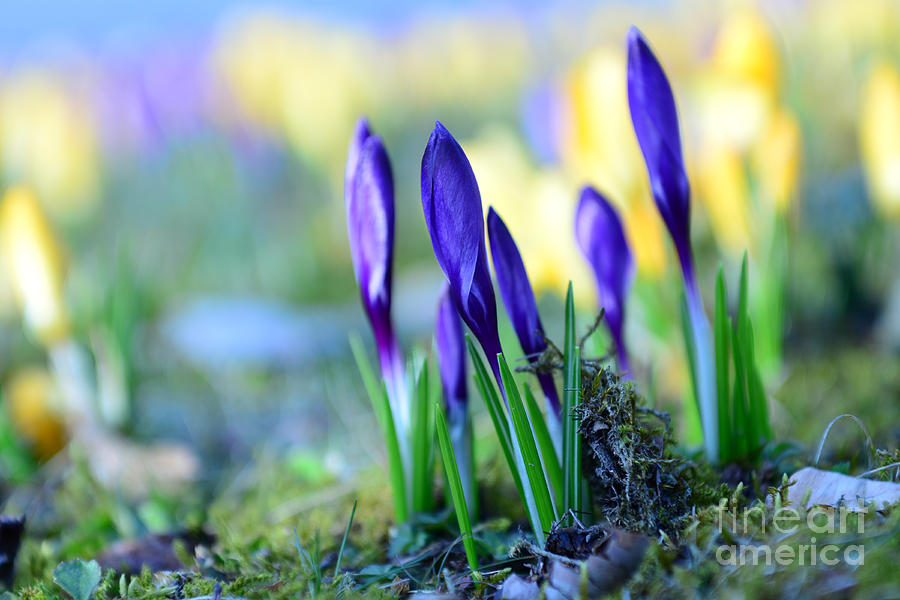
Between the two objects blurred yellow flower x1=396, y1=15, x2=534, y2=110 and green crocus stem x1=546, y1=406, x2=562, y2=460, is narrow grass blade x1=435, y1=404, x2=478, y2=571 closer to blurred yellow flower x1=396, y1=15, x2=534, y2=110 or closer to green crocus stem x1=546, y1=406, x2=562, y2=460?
green crocus stem x1=546, y1=406, x2=562, y2=460

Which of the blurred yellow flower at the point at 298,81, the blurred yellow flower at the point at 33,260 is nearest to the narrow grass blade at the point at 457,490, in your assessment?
the blurred yellow flower at the point at 33,260

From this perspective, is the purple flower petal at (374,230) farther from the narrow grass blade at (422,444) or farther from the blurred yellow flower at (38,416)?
the blurred yellow flower at (38,416)

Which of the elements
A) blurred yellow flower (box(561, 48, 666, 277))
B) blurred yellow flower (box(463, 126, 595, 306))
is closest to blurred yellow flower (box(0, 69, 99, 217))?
blurred yellow flower (box(463, 126, 595, 306))

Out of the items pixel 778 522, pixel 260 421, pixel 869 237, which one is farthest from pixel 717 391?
pixel 260 421

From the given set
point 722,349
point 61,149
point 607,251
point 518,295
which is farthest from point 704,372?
point 61,149

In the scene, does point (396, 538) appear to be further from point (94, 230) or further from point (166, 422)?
point (94, 230)
